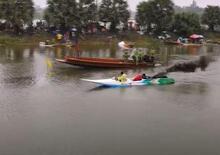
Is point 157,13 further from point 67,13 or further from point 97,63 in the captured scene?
point 97,63

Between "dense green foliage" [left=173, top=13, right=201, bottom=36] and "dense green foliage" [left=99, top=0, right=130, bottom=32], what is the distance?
11.2 metres

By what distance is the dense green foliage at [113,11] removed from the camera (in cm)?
8025

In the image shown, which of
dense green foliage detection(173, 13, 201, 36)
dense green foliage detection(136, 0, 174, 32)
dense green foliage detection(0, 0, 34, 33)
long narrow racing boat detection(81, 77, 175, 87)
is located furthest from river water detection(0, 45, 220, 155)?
dense green foliage detection(173, 13, 201, 36)

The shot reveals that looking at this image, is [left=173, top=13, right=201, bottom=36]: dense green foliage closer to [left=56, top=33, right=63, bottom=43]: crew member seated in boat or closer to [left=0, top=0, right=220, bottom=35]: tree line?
[left=0, top=0, right=220, bottom=35]: tree line

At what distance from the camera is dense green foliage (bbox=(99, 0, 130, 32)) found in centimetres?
8025

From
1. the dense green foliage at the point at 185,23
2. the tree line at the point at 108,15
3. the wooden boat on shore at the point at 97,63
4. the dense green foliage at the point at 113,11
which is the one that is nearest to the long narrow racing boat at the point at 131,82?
the wooden boat on shore at the point at 97,63

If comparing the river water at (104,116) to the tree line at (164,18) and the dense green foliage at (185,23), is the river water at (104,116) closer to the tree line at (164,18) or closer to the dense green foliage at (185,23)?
the tree line at (164,18)

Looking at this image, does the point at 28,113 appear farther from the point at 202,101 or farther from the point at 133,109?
the point at 202,101

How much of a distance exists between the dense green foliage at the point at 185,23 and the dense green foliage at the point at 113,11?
1123 centimetres

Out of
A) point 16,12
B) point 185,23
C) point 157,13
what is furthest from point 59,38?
point 185,23

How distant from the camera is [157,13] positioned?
277ft

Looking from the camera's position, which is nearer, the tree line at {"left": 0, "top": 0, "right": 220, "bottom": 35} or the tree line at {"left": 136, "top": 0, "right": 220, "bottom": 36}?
the tree line at {"left": 0, "top": 0, "right": 220, "bottom": 35}

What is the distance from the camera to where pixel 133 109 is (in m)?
25.1

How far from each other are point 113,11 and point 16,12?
18.8m
